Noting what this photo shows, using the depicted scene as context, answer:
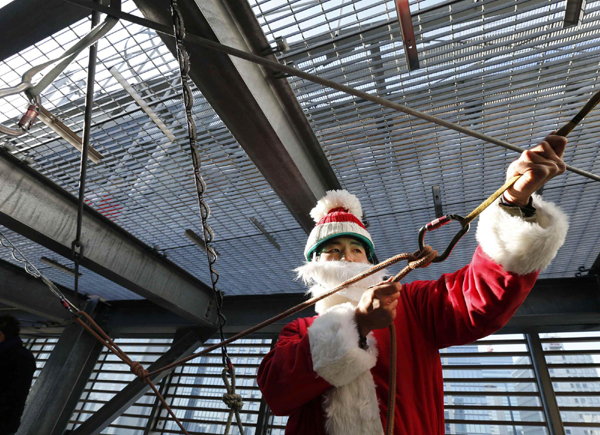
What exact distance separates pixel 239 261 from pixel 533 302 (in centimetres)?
199

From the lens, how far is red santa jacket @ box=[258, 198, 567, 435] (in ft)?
2.01

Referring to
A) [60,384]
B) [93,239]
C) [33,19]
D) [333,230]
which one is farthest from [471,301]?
[60,384]

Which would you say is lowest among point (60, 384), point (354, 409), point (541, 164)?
point (354, 409)

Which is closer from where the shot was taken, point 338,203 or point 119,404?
point 338,203

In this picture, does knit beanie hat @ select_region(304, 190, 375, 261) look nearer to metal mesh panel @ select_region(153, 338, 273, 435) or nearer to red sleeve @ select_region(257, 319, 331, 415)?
red sleeve @ select_region(257, 319, 331, 415)

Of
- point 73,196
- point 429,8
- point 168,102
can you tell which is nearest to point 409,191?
point 429,8

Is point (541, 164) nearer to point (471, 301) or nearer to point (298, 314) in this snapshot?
point (471, 301)

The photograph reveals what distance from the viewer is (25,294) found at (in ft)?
9.93

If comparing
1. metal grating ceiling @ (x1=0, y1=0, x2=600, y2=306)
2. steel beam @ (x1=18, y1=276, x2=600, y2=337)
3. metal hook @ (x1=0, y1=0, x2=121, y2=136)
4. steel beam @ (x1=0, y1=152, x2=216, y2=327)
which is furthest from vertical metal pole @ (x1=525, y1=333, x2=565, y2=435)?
metal hook @ (x1=0, y1=0, x2=121, y2=136)

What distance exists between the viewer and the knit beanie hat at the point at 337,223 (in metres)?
1.12

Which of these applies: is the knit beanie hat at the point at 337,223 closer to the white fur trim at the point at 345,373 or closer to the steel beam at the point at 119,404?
the white fur trim at the point at 345,373

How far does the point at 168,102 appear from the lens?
1.43 metres

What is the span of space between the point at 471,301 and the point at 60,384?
11.6ft

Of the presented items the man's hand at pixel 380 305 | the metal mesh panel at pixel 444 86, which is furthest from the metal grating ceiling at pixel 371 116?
the man's hand at pixel 380 305
